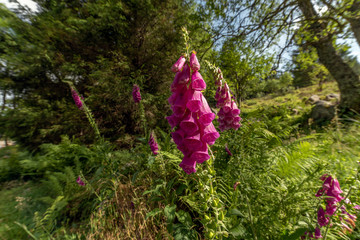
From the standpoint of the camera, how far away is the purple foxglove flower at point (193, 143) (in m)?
0.99

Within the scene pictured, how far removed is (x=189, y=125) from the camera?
100 centimetres

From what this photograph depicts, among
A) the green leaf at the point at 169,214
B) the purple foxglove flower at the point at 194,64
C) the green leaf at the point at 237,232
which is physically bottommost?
the green leaf at the point at 237,232

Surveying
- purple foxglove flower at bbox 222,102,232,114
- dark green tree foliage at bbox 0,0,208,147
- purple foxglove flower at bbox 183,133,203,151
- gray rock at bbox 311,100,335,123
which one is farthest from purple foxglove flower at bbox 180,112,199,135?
gray rock at bbox 311,100,335,123

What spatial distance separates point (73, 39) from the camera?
4770mm

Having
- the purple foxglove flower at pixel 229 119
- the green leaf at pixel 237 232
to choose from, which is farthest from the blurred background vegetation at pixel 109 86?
the green leaf at pixel 237 232

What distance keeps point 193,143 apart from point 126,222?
5.91 feet

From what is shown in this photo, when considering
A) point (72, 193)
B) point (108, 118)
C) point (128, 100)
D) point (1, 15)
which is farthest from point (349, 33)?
point (1, 15)

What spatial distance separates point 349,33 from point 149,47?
18.2 feet

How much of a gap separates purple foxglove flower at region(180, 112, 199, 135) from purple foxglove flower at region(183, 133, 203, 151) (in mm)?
41

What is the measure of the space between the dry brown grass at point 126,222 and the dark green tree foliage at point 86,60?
2742mm

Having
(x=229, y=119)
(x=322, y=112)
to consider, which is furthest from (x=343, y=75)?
(x=229, y=119)

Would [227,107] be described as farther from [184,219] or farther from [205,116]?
[184,219]

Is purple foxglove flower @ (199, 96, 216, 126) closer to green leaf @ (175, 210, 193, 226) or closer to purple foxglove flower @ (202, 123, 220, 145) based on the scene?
purple foxglove flower @ (202, 123, 220, 145)

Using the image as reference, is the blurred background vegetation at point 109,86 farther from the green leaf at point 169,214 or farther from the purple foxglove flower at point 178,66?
the purple foxglove flower at point 178,66
